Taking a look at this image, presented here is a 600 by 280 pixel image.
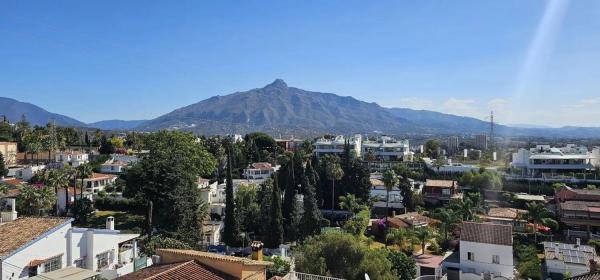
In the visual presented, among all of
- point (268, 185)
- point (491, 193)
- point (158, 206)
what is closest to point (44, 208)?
point (158, 206)

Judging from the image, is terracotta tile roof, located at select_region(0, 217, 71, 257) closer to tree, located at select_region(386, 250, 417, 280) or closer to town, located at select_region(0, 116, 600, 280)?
town, located at select_region(0, 116, 600, 280)

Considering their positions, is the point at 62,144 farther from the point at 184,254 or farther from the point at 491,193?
the point at 184,254

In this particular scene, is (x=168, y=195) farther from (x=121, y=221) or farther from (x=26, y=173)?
(x=26, y=173)

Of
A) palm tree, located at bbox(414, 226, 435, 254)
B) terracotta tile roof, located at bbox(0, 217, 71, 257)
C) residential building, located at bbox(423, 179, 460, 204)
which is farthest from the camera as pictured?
residential building, located at bbox(423, 179, 460, 204)

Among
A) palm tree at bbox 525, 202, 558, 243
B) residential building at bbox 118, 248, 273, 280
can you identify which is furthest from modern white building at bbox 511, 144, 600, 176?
residential building at bbox 118, 248, 273, 280

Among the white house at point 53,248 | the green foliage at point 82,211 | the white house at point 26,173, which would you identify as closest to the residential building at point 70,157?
the white house at point 26,173

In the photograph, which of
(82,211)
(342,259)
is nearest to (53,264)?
(342,259)

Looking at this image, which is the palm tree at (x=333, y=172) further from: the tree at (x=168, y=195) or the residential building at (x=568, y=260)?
the residential building at (x=568, y=260)
